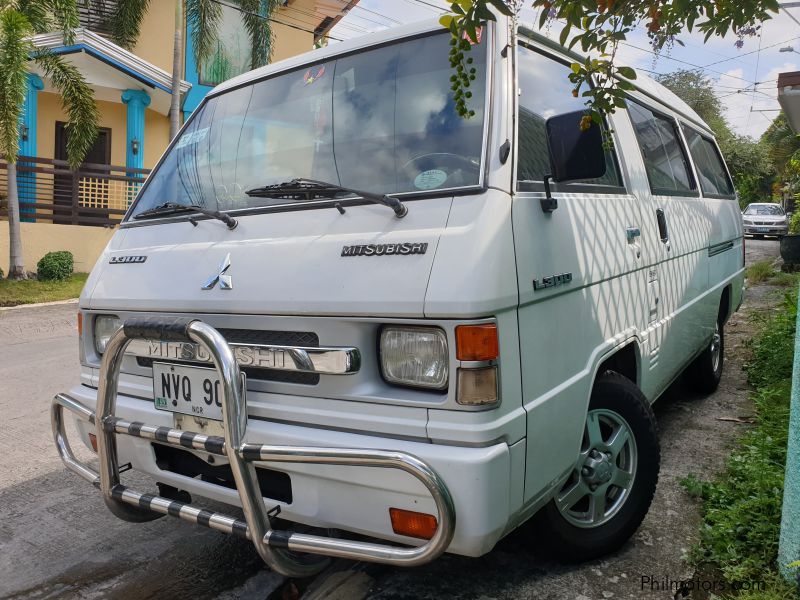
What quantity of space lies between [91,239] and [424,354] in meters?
15.1

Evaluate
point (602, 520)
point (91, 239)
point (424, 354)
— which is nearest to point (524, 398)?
point (424, 354)

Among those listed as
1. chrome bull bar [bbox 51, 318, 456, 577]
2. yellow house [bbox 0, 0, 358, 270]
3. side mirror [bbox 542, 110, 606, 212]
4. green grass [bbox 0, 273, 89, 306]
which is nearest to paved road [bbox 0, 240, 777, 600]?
chrome bull bar [bbox 51, 318, 456, 577]

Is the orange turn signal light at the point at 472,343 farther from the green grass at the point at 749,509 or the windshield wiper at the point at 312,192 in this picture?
the green grass at the point at 749,509

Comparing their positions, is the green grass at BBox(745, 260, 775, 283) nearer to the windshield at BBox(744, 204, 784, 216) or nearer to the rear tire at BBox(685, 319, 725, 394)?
the rear tire at BBox(685, 319, 725, 394)

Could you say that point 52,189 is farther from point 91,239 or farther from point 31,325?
point 31,325

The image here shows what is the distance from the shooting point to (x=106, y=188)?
53.4 feet

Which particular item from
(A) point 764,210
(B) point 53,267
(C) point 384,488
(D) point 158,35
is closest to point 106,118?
(D) point 158,35

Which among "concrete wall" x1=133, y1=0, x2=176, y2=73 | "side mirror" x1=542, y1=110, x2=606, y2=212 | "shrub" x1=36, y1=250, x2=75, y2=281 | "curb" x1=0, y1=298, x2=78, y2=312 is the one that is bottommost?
"curb" x1=0, y1=298, x2=78, y2=312

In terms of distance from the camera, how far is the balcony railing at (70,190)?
15195 millimetres

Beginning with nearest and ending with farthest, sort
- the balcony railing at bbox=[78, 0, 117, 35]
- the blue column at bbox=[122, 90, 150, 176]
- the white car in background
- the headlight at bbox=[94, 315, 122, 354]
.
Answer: the headlight at bbox=[94, 315, 122, 354]
the blue column at bbox=[122, 90, 150, 176]
the balcony railing at bbox=[78, 0, 117, 35]
the white car in background

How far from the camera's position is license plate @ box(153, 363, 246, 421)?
237 cm

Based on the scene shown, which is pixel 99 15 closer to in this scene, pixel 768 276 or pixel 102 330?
pixel 768 276

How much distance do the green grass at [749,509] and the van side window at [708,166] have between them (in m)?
1.67

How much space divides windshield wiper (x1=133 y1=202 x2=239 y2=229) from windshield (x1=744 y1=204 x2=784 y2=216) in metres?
27.4
